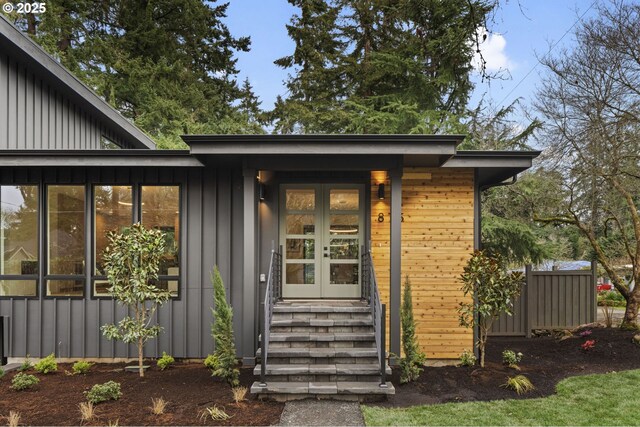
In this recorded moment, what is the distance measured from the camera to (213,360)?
5.76m

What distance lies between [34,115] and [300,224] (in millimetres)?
5627

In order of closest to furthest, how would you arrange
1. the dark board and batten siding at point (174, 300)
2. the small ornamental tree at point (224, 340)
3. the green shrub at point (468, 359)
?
1. the small ornamental tree at point (224, 340)
2. the green shrub at point (468, 359)
3. the dark board and batten siding at point (174, 300)

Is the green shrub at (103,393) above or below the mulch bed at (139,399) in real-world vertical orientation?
above

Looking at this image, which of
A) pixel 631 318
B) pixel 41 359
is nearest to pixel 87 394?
pixel 41 359

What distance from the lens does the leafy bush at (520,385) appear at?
16.1ft

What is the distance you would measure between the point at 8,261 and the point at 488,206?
1193cm

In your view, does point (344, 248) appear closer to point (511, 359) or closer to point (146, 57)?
point (511, 359)

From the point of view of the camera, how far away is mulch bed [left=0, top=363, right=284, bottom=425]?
13.5ft

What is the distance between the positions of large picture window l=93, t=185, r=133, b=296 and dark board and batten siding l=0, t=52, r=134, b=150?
2.12 m

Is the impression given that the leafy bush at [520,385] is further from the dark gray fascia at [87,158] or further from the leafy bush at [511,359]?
the dark gray fascia at [87,158]

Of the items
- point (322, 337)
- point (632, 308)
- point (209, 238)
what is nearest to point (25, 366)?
point (209, 238)

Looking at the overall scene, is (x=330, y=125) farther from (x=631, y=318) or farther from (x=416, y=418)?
(x=416, y=418)

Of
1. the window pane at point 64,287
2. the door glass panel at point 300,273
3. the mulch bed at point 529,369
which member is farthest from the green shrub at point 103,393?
the mulch bed at point 529,369

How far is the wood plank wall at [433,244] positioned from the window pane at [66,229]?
189 inches
